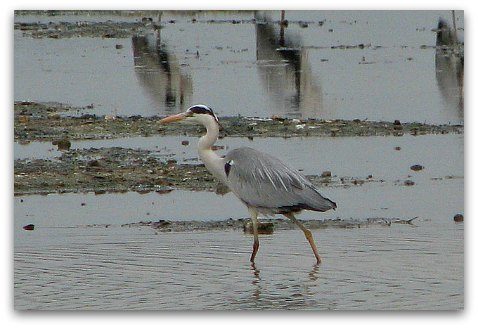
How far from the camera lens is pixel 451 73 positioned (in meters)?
12.2

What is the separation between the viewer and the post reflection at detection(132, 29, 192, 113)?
13750 mm

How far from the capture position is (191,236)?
9086 millimetres

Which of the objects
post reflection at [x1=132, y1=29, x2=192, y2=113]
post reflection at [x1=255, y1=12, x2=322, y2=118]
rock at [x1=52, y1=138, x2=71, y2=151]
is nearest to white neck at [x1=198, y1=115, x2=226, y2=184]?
rock at [x1=52, y1=138, x2=71, y2=151]

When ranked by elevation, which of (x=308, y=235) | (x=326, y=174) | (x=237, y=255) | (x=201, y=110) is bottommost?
(x=237, y=255)

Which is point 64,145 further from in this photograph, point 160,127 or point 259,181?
point 259,181

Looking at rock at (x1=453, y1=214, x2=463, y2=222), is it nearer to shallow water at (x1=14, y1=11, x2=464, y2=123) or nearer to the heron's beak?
the heron's beak

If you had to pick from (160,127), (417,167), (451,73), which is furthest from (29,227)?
(451,73)

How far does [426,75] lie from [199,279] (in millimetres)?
5689

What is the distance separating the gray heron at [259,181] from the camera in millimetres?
8422

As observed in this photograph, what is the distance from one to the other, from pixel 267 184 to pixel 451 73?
4.17 meters

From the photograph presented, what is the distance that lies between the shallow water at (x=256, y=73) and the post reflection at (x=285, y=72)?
0.02 m
